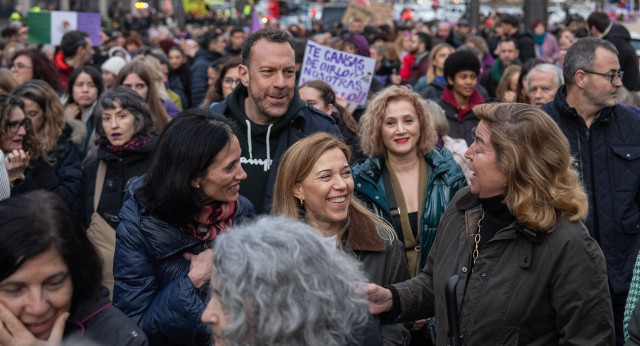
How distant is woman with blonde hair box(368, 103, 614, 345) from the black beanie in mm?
3781

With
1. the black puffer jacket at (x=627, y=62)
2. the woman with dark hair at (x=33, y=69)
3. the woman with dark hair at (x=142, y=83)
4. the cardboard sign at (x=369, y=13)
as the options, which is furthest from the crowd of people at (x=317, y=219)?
the cardboard sign at (x=369, y=13)

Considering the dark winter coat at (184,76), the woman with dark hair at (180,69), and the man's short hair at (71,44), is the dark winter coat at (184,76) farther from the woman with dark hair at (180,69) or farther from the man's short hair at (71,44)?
the man's short hair at (71,44)

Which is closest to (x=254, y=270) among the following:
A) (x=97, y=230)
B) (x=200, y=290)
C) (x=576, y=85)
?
(x=200, y=290)

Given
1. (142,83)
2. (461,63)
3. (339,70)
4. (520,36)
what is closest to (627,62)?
(461,63)

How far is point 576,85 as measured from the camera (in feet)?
16.1

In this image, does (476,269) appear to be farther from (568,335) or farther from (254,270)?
(254,270)

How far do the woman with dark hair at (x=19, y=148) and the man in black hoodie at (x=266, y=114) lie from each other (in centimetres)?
150

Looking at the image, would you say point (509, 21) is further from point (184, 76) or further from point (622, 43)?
point (184, 76)

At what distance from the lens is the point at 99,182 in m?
5.20

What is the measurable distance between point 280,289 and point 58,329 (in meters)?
0.78

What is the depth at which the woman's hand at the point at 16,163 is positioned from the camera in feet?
16.6

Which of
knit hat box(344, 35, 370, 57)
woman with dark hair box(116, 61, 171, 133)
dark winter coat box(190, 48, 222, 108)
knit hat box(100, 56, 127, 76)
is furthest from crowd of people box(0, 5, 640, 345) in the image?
dark winter coat box(190, 48, 222, 108)

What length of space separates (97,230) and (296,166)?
1698mm

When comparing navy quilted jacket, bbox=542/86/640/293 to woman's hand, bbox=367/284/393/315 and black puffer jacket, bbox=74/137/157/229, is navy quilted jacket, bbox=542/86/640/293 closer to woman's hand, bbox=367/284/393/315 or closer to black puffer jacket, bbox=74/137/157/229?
woman's hand, bbox=367/284/393/315
